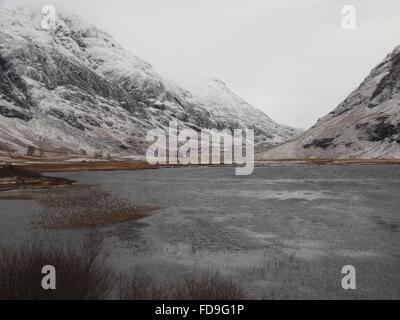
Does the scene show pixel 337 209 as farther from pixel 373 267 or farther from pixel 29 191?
pixel 29 191

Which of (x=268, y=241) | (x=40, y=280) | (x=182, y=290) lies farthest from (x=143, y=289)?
(x=268, y=241)

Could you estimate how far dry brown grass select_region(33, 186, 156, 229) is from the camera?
118ft

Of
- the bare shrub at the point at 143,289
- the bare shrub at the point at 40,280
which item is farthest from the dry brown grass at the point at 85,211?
the bare shrub at the point at 40,280

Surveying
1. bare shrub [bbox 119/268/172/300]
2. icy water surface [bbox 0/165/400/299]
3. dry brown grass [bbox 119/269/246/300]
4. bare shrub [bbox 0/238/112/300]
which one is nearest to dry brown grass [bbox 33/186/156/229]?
icy water surface [bbox 0/165/400/299]

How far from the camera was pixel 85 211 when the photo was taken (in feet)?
141

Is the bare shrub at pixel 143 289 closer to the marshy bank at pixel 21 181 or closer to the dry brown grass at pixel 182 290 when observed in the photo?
the dry brown grass at pixel 182 290

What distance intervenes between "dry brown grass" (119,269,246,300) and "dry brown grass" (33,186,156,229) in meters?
15.6

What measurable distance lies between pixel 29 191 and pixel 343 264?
169 ft

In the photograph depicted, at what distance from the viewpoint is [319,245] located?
28.5m

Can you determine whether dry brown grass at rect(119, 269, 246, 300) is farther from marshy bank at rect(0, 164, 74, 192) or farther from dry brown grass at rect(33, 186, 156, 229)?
marshy bank at rect(0, 164, 74, 192)

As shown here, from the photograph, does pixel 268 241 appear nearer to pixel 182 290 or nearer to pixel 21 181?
pixel 182 290
